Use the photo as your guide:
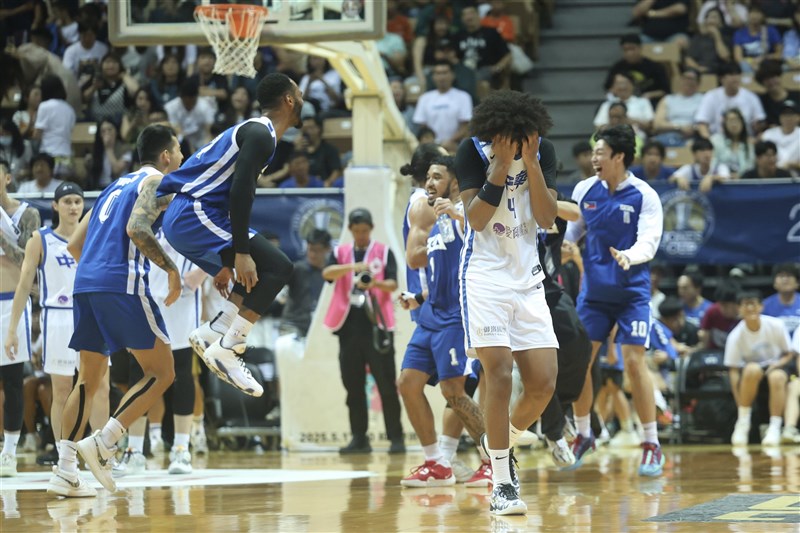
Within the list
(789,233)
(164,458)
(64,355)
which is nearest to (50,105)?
(164,458)

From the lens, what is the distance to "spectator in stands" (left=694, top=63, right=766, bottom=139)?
1611 cm

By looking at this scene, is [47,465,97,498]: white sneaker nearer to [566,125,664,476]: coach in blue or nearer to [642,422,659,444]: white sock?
[566,125,664,476]: coach in blue

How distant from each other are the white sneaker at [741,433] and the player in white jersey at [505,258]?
22.8ft

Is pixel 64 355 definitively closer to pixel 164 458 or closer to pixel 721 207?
pixel 164 458

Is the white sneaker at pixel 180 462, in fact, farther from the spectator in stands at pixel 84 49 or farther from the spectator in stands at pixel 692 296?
the spectator in stands at pixel 84 49

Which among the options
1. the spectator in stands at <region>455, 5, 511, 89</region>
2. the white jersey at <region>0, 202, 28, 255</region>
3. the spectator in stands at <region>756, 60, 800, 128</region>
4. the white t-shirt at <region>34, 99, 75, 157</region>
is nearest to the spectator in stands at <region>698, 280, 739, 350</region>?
the spectator in stands at <region>756, 60, 800, 128</region>

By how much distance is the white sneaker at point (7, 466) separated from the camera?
9.81 metres

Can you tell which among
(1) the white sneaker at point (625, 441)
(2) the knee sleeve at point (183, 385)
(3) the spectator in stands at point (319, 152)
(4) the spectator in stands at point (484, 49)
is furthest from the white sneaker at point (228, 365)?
(4) the spectator in stands at point (484, 49)

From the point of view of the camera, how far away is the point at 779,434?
42.7 feet

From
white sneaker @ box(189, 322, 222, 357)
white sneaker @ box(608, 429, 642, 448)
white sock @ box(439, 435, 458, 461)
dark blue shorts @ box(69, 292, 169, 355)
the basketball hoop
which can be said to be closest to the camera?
white sneaker @ box(189, 322, 222, 357)

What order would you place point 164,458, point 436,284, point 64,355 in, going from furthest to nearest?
point 164,458, point 64,355, point 436,284

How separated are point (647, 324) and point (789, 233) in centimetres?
504

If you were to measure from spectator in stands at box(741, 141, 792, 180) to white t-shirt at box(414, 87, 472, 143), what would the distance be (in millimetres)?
3840

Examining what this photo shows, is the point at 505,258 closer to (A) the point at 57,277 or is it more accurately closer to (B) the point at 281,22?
(A) the point at 57,277
